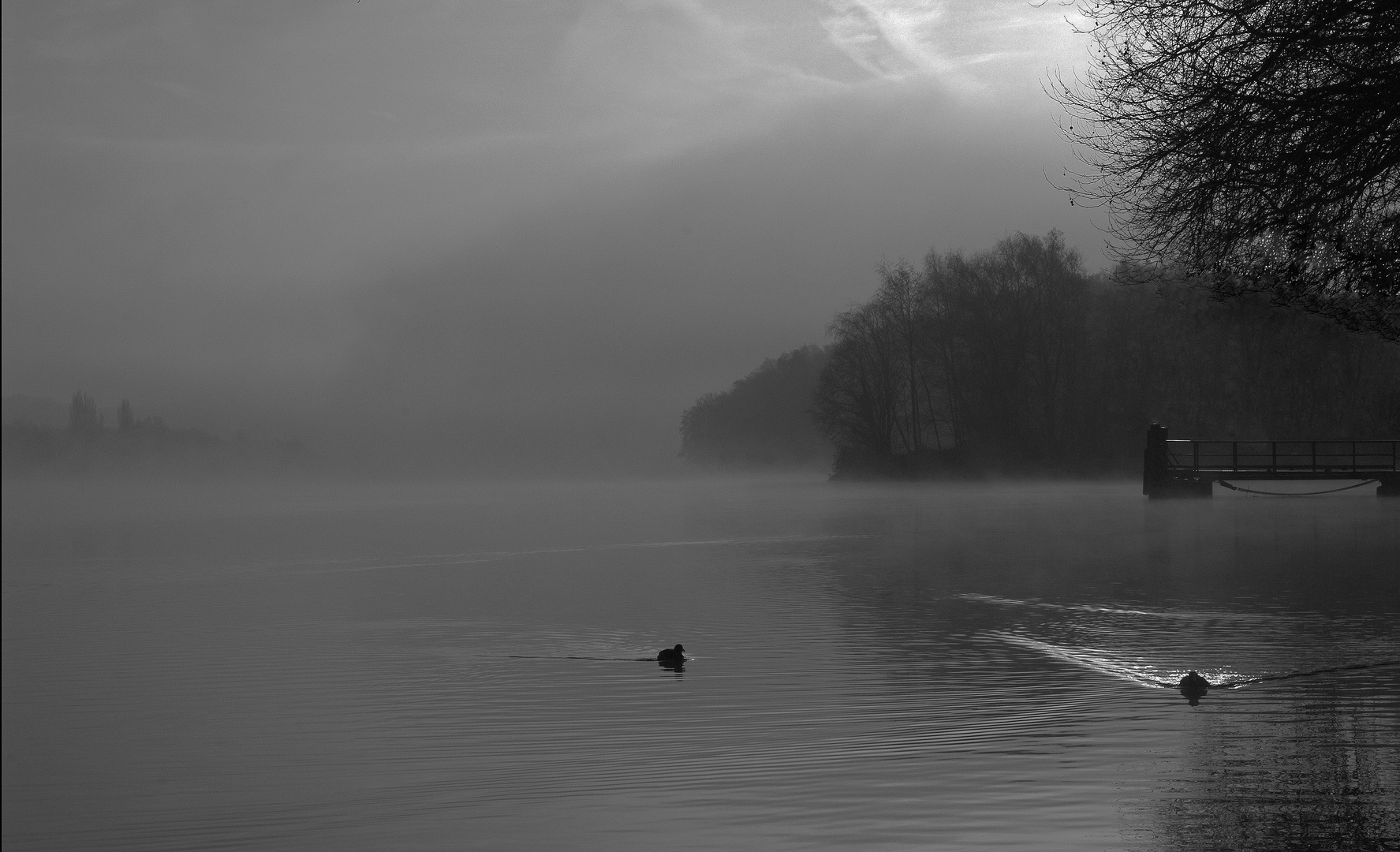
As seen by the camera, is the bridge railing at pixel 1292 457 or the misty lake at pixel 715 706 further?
the bridge railing at pixel 1292 457

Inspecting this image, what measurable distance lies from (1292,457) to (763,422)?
68.3 m

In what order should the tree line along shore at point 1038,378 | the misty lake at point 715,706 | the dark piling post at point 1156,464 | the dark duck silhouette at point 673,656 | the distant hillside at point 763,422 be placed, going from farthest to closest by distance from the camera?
1. the distant hillside at point 763,422
2. the tree line along shore at point 1038,378
3. the dark piling post at point 1156,464
4. the dark duck silhouette at point 673,656
5. the misty lake at point 715,706

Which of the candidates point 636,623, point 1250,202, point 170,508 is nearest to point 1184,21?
point 1250,202

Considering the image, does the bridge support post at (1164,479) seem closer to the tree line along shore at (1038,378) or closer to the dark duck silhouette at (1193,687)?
the tree line along shore at (1038,378)

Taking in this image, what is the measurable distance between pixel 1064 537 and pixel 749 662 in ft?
59.4

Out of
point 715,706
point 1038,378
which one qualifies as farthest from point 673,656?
point 1038,378

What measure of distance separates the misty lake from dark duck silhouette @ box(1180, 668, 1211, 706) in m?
0.16

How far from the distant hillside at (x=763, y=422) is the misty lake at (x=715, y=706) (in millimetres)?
85495

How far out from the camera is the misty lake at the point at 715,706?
6.16 meters

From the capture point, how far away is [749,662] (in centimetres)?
1113

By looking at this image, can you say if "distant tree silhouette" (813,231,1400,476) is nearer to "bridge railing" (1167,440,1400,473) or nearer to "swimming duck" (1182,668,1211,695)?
"bridge railing" (1167,440,1400,473)

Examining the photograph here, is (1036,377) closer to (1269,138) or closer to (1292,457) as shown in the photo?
(1292,457)

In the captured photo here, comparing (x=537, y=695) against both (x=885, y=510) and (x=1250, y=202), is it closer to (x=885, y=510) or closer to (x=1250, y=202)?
(x=1250, y=202)

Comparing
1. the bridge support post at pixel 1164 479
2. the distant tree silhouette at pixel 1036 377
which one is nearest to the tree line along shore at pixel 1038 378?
the distant tree silhouette at pixel 1036 377
